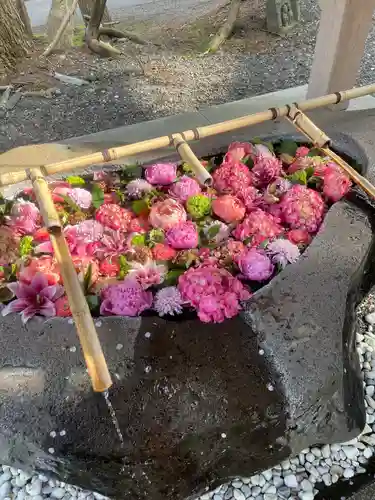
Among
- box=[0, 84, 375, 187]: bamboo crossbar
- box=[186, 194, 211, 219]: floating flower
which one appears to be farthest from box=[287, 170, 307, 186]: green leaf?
box=[186, 194, 211, 219]: floating flower

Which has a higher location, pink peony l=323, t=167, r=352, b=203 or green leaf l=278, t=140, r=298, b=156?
pink peony l=323, t=167, r=352, b=203

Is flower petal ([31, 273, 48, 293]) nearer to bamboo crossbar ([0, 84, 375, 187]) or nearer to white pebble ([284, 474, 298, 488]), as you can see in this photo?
bamboo crossbar ([0, 84, 375, 187])

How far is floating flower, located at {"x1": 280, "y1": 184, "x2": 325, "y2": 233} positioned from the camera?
185 cm

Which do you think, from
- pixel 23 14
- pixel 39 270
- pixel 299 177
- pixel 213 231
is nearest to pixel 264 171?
pixel 299 177

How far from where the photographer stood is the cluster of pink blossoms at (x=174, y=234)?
1.54 meters

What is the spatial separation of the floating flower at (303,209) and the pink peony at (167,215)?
38cm

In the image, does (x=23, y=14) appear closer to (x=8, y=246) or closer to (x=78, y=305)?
(x=8, y=246)

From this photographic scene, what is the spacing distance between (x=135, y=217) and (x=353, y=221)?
0.80 m

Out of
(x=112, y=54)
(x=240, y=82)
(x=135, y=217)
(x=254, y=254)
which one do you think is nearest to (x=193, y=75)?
(x=240, y=82)

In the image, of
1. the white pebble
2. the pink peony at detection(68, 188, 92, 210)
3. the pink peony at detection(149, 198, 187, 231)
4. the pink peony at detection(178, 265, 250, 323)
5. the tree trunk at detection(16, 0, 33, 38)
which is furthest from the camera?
the tree trunk at detection(16, 0, 33, 38)

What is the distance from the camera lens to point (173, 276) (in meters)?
1.69

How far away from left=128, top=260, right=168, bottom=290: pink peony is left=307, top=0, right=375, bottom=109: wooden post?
1412mm

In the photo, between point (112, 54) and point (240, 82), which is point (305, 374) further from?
point (112, 54)

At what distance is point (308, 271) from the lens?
5.22 ft
